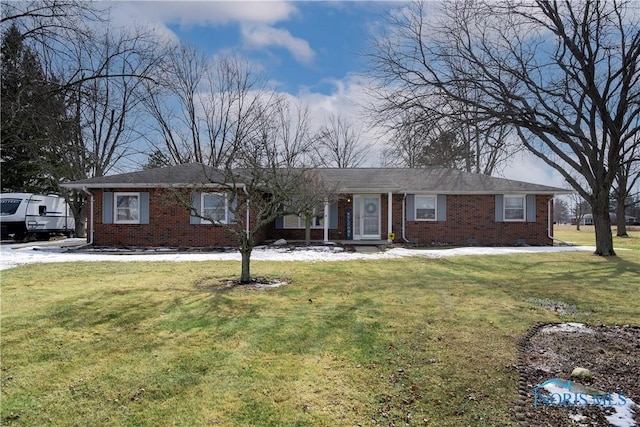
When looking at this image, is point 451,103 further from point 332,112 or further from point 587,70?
point 332,112

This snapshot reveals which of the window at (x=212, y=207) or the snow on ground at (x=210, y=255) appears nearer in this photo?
the snow on ground at (x=210, y=255)

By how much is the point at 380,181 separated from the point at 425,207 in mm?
2446

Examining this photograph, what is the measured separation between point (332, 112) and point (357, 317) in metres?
29.3

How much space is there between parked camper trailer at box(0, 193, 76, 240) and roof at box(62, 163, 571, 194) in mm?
5730

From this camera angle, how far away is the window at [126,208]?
16219 millimetres

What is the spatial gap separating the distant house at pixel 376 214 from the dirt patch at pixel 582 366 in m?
12.5

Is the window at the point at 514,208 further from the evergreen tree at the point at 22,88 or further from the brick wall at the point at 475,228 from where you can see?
the evergreen tree at the point at 22,88

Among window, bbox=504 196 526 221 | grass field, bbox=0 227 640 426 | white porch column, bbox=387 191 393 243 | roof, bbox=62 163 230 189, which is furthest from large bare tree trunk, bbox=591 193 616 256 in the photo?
roof, bbox=62 163 230 189

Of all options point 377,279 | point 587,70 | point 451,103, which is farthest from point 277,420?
point 587,70

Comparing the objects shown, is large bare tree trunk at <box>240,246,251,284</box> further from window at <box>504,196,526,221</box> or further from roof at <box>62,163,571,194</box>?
window at <box>504,196,526,221</box>

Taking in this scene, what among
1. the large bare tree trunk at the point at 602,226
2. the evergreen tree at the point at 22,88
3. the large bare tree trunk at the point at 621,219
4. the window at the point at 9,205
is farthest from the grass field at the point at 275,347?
the large bare tree trunk at the point at 621,219

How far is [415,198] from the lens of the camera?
60.0ft

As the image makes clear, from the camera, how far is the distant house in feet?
52.7

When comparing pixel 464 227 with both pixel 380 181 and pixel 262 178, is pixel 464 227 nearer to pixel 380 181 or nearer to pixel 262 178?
pixel 380 181
